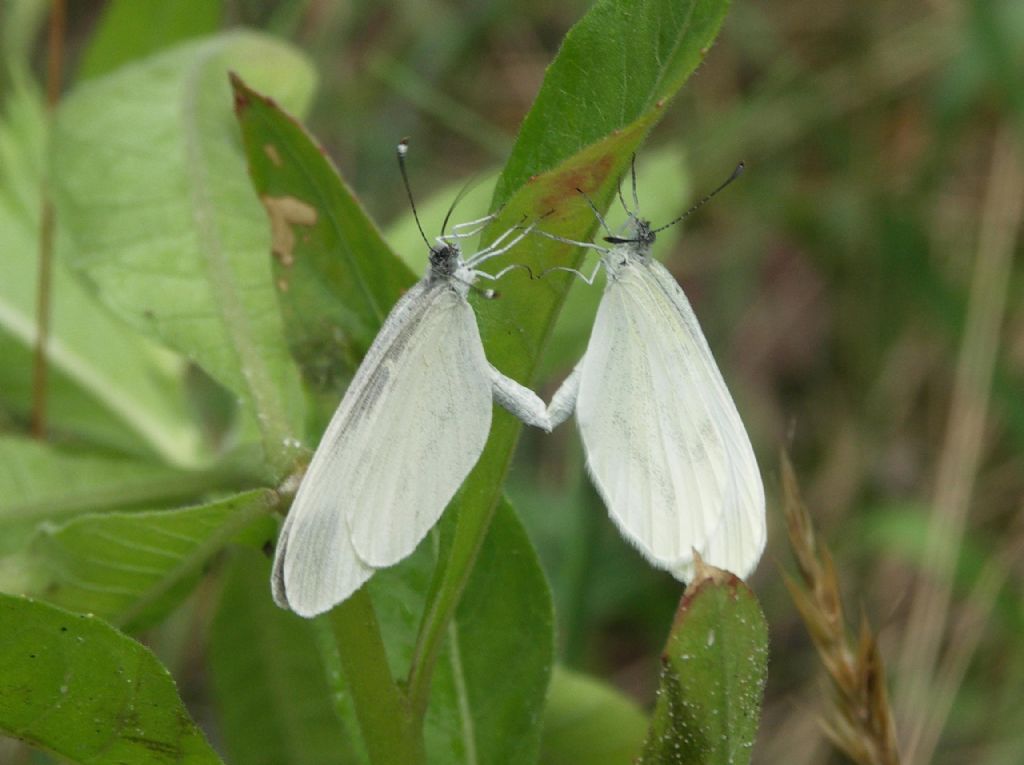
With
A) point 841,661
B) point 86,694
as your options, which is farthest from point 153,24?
point 841,661

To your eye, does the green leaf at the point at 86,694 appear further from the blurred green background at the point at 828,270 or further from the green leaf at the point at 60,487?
the blurred green background at the point at 828,270

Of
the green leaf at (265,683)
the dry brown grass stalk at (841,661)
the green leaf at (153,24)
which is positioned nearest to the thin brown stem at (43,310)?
the green leaf at (153,24)

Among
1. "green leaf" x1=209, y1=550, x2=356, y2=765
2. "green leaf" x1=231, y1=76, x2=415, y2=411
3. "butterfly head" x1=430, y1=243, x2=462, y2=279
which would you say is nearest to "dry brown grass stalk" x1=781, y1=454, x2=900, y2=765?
"butterfly head" x1=430, y1=243, x2=462, y2=279

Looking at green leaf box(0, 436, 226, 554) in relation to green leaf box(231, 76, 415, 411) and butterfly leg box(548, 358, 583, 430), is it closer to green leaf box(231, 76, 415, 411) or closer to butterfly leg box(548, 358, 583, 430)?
green leaf box(231, 76, 415, 411)

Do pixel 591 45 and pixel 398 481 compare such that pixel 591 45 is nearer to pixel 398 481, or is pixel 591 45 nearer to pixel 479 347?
pixel 479 347

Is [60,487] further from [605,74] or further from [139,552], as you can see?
[605,74]
